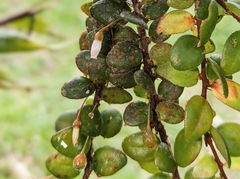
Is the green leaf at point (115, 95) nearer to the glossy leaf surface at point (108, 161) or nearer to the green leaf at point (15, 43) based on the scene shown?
the glossy leaf surface at point (108, 161)

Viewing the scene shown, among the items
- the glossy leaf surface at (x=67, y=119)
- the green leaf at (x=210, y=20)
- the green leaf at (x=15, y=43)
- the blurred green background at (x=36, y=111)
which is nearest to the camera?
the green leaf at (x=210, y=20)

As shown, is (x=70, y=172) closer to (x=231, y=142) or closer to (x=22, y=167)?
(x=231, y=142)

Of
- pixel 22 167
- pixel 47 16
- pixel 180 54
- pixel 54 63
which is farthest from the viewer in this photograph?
pixel 54 63

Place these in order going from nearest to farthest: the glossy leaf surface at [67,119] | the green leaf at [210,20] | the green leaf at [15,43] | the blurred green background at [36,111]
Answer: the green leaf at [210,20], the glossy leaf surface at [67,119], the green leaf at [15,43], the blurred green background at [36,111]

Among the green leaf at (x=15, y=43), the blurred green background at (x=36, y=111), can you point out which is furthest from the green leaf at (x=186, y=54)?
the green leaf at (x=15, y=43)

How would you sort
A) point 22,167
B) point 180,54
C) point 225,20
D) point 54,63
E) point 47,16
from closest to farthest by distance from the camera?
point 180,54
point 225,20
point 22,167
point 47,16
point 54,63

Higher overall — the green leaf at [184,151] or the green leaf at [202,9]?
the green leaf at [202,9]

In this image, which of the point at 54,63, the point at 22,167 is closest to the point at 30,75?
the point at 54,63

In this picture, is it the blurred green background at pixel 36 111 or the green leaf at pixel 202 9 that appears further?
the blurred green background at pixel 36 111
